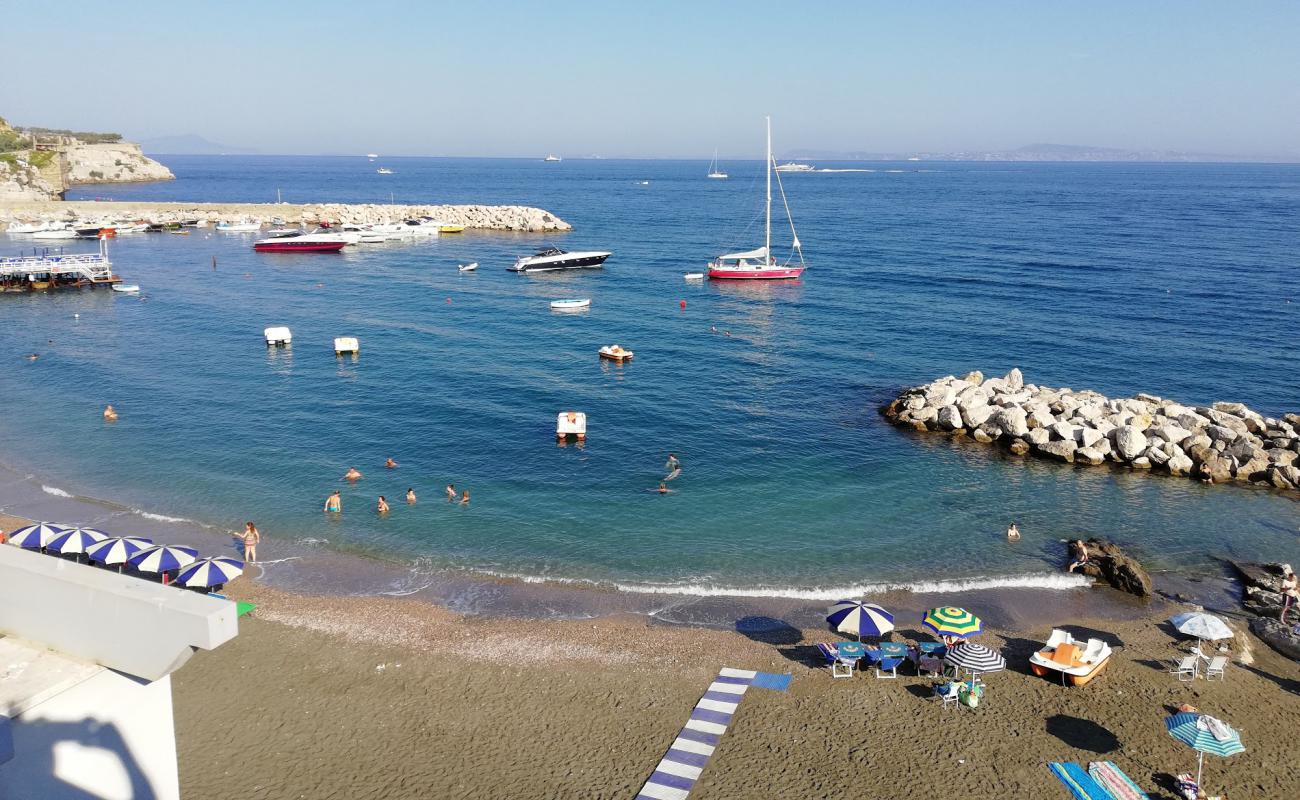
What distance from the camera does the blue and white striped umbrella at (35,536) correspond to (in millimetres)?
27688

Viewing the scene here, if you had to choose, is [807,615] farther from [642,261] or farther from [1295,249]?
[1295,249]

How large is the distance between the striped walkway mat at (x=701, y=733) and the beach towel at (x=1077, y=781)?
6.91m

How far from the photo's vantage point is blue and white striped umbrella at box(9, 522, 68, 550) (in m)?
27.7

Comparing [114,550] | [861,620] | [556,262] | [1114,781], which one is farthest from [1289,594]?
[556,262]

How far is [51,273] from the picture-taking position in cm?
8038

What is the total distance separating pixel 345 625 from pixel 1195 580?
30225 mm

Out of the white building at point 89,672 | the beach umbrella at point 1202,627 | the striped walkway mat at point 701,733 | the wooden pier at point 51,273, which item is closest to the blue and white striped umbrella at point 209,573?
the white building at point 89,672

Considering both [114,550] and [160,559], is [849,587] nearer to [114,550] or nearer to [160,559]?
[160,559]

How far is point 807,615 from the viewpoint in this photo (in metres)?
28.2

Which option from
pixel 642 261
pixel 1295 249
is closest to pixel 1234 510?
pixel 642 261

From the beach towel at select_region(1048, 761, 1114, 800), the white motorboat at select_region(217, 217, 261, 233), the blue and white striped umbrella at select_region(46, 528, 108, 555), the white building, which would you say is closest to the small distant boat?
the blue and white striped umbrella at select_region(46, 528, 108, 555)

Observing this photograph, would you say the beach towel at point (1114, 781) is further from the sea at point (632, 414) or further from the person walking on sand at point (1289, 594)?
the person walking on sand at point (1289, 594)

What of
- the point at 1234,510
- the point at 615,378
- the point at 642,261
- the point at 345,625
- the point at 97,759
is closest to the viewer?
the point at 97,759

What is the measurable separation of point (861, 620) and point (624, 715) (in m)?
7.50
